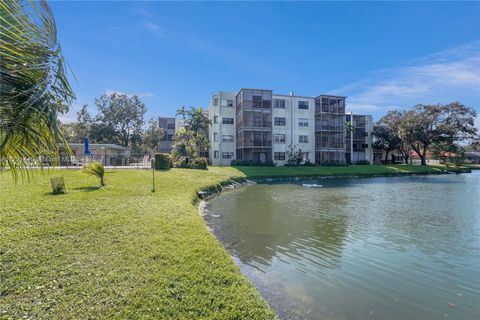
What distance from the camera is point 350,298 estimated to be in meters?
5.53

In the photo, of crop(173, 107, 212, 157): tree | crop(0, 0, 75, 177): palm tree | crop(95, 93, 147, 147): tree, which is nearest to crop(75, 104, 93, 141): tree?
crop(95, 93, 147, 147): tree

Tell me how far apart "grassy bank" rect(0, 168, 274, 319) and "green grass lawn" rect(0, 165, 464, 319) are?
0.05 feet

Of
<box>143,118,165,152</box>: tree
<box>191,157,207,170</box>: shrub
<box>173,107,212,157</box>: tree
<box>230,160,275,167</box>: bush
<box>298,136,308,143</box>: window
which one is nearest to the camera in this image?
<box>191,157,207,170</box>: shrub

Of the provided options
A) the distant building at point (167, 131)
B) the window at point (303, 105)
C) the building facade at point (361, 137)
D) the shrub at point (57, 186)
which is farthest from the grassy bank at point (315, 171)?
the distant building at point (167, 131)

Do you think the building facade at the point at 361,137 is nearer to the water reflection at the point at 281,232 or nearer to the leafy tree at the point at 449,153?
the leafy tree at the point at 449,153

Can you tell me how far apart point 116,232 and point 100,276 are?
8.96ft

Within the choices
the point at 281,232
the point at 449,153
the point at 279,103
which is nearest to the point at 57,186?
the point at 281,232

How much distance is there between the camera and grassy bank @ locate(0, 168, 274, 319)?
404 centimetres

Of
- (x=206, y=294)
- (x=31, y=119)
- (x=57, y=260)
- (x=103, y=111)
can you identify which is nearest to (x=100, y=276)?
(x=57, y=260)

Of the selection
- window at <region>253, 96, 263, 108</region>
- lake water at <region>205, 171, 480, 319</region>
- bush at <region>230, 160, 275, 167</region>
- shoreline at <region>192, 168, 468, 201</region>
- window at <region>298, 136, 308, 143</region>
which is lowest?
lake water at <region>205, 171, 480, 319</region>

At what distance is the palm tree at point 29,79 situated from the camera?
7.48 ft

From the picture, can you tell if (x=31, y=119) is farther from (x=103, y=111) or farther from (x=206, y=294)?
(x=103, y=111)

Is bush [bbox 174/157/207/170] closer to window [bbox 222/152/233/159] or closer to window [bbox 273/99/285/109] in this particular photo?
window [bbox 222/152/233/159]

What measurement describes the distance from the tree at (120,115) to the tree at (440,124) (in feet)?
172
